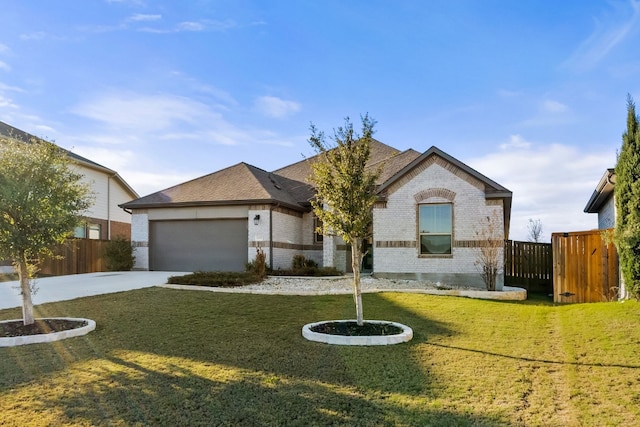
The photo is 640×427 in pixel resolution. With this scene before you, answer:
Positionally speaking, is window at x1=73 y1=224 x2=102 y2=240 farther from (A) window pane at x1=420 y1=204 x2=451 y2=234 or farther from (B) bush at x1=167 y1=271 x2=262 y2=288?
(A) window pane at x1=420 y1=204 x2=451 y2=234

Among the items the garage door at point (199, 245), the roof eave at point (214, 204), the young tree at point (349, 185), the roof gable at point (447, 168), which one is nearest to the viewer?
the young tree at point (349, 185)

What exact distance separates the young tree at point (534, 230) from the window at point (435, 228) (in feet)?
80.4

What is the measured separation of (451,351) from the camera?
615 cm

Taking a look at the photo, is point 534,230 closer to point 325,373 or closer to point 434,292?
point 434,292

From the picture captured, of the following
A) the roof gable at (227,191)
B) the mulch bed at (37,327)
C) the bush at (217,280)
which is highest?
the roof gable at (227,191)

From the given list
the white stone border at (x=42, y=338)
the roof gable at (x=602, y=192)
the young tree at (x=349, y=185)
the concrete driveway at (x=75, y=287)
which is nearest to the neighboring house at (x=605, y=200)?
the roof gable at (x=602, y=192)

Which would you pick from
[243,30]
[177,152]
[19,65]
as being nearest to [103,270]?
[177,152]

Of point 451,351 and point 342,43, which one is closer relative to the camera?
point 451,351

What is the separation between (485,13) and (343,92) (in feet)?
14.9

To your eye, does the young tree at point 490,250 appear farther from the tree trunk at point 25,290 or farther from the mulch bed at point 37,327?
the tree trunk at point 25,290

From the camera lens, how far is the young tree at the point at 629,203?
8.71 meters

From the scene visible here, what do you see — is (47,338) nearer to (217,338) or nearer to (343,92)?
(217,338)

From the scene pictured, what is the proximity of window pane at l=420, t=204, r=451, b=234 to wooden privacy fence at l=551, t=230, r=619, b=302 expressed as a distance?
329 centimetres

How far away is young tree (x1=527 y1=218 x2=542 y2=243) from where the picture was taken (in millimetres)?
35188
